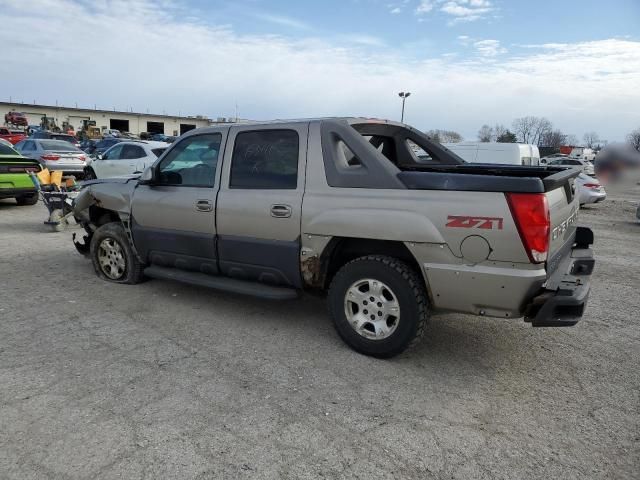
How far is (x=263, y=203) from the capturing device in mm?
4121

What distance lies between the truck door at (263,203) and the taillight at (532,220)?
1.70 metres

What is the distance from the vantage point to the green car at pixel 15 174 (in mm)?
10508

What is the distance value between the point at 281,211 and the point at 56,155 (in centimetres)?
1446

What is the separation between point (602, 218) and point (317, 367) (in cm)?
1342

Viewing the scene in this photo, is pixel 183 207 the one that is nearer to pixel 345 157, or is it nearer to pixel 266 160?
pixel 266 160

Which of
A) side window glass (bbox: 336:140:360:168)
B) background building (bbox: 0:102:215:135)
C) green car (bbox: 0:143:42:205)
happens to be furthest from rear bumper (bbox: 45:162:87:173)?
background building (bbox: 0:102:215:135)

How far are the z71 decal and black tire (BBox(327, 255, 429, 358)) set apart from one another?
52 centimetres

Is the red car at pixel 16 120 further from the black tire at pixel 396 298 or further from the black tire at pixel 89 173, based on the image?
the black tire at pixel 396 298

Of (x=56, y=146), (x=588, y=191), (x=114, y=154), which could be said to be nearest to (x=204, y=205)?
(x=114, y=154)

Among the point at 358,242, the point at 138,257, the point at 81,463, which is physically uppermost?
the point at 358,242

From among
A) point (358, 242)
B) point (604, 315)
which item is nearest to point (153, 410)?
point (358, 242)

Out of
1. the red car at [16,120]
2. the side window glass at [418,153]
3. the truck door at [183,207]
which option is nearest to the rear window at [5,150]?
the truck door at [183,207]

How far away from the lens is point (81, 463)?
2443 millimetres

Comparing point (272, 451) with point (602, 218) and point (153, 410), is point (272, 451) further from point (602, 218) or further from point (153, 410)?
point (602, 218)
